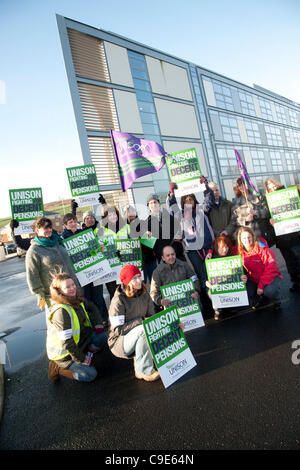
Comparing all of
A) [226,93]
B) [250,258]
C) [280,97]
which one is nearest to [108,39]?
[226,93]

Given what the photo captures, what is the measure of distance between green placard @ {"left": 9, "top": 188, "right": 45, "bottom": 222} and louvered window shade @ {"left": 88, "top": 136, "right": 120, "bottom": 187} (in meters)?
11.6

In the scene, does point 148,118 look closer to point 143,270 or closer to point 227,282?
point 143,270

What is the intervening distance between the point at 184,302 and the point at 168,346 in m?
1.13

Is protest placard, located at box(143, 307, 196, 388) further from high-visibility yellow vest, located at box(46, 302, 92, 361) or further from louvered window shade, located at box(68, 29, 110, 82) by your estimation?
louvered window shade, located at box(68, 29, 110, 82)

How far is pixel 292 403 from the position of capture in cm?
228

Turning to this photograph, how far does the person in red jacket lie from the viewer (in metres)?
4.12

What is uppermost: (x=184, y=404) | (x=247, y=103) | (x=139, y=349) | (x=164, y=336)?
(x=247, y=103)

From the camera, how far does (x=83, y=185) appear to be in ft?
19.0

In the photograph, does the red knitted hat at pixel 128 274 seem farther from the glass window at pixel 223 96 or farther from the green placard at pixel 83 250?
the glass window at pixel 223 96

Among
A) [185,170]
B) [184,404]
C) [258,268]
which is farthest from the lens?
[185,170]

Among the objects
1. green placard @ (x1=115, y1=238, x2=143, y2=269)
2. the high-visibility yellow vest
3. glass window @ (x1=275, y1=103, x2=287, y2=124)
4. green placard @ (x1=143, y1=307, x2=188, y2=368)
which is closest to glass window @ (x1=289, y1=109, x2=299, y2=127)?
glass window @ (x1=275, y1=103, x2=287, y2=124)

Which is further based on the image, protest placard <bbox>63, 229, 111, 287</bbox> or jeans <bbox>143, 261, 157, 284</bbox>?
jeans <bbox>143, 261, 157, 284</bbox>

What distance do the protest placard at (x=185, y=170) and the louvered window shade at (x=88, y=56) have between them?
1481 cm

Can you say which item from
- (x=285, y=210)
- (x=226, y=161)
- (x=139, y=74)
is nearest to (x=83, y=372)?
(x=285, y=210)
